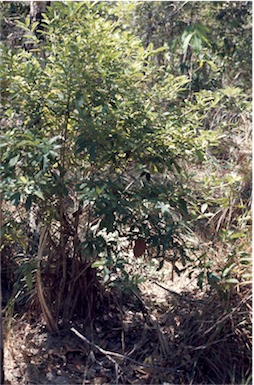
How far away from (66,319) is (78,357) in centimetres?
35

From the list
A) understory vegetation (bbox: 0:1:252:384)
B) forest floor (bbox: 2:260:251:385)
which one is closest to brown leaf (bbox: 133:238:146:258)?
understory vegetation (bbox: 0:1:252:384)

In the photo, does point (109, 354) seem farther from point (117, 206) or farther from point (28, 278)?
point (117, 206)

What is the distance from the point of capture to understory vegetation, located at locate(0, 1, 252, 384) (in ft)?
11.6

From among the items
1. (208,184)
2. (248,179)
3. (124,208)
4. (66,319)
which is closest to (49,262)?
(66,319)

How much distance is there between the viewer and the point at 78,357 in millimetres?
4254

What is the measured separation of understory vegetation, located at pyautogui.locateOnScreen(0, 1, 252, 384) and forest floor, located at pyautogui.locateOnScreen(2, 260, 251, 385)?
1 cm

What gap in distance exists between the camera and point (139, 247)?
3889mm

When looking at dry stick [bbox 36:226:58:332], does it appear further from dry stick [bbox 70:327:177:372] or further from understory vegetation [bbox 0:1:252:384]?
dry stick [bbox 70:327:177:372]

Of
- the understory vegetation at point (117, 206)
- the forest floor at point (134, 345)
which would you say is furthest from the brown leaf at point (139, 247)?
the forest floor at point (134, 345)

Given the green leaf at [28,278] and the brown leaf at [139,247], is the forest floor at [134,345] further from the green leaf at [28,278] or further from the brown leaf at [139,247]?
the brown leaf at [139,247]

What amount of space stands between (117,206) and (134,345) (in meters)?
1.42

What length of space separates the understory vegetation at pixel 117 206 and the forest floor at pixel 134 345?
0.04ft

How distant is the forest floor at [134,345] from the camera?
4.00 m

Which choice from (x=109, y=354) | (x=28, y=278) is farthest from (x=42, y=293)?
(x=109, y=354)
